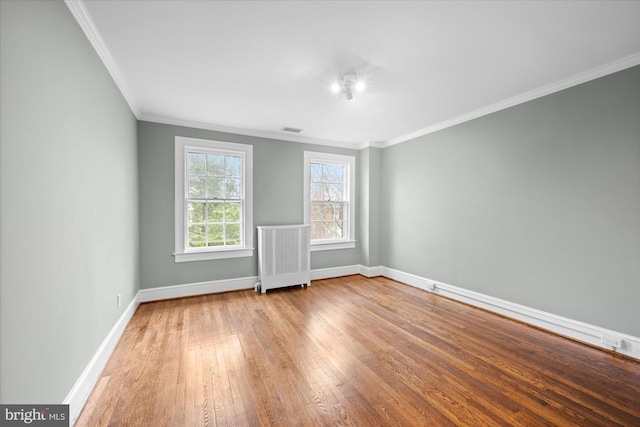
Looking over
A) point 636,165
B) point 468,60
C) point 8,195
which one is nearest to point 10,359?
point 8,195

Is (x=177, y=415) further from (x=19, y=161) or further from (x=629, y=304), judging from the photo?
(x=629, y=304)

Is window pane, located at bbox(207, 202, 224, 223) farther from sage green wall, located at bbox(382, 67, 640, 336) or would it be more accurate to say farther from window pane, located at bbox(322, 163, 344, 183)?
sage green wall, located at bbox(382, 67, 640, 336)

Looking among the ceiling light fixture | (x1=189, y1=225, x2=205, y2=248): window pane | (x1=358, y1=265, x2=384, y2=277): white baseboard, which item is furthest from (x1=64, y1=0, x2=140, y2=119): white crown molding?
(x1=358, y1=265, x2=384, y2=277): white baseboard

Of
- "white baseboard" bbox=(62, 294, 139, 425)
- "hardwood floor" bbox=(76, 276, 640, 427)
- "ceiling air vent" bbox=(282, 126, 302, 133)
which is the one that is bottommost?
"hardwood floor" bbox=(76, 276, 640, 427)

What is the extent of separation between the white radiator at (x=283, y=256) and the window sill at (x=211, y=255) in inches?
10.7

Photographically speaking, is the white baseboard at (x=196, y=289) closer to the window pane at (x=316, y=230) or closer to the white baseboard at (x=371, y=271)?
the window pane at (x=316, y=230)

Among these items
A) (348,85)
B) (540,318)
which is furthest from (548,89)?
(540,318)

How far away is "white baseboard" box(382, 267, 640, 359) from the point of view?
89.5 inches

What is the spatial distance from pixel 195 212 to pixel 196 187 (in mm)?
376

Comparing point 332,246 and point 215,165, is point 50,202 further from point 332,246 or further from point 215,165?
point 332,246

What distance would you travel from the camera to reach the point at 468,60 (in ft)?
7.43

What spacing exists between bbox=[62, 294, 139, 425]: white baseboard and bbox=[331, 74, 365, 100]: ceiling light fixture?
3087 millimetres

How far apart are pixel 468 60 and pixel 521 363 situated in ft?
8.54

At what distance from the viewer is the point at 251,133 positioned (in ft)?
13.8
